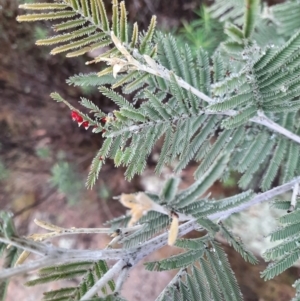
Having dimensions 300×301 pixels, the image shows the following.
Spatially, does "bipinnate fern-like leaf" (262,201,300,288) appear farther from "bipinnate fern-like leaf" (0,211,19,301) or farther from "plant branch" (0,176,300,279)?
"bipinnate fern-like leaf" (0,211,19,301)


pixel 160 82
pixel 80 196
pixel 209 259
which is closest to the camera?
pixel 209 259

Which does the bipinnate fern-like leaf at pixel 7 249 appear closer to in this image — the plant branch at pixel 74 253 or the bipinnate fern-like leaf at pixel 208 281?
the plant branch at pixel 74 253

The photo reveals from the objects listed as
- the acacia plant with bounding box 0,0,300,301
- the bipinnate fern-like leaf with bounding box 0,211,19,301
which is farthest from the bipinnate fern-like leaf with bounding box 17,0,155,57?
the bipinnate fern-like leaf with bounding box 0,211,19,301

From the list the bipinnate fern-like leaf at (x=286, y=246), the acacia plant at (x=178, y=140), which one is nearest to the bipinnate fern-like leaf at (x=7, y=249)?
the acacia plant at (x=178, y=140)

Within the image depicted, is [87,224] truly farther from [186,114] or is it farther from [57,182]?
[186,114]

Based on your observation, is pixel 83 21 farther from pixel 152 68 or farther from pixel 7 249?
pixel 7 249

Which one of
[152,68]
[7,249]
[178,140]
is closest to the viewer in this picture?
[7,249]

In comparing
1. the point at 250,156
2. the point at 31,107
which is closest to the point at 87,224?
the point at 31,107

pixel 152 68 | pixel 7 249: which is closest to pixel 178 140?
pixel 152 68
